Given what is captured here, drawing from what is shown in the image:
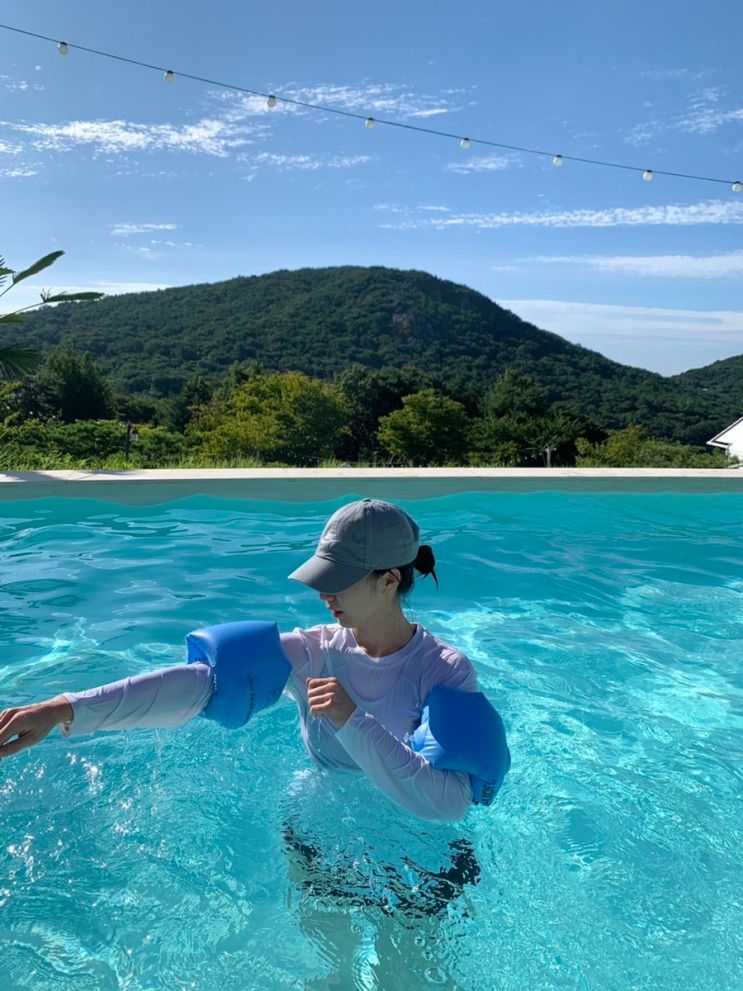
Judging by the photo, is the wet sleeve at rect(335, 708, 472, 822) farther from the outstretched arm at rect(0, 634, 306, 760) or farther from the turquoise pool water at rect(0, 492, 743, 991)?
the turquoise pool water at rect(0, 492, 743, 991)

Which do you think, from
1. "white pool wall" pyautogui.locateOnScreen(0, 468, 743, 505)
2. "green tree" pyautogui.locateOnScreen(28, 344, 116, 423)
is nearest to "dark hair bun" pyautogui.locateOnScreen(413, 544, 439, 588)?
"white pool wall" pyautogui.locateOnScreen(0, 468, 743, 505)

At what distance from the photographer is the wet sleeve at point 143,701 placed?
4.73 feet

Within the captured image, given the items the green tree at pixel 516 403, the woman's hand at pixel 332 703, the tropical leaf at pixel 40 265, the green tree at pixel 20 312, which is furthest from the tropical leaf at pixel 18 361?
the green tree at pixel 516 403

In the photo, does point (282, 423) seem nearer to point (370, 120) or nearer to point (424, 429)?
point (424, 429)

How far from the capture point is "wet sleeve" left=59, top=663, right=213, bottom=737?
1.44 metres

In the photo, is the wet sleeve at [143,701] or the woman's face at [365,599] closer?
the wet sleeve at [143,701]

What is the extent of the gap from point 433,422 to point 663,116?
58.8 ft

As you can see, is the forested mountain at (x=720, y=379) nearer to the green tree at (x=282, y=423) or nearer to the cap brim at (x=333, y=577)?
the green tree at (x=282, y=423)

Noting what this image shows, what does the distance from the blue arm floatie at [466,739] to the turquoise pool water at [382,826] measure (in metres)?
0.70

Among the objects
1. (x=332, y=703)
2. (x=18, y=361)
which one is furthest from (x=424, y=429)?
(x=332, y=703)

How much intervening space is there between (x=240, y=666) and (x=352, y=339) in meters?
55.0

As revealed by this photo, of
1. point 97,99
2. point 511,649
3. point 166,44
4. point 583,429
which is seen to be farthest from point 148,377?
point 511,649

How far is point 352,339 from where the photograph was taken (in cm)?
5541

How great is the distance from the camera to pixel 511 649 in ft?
15.8
